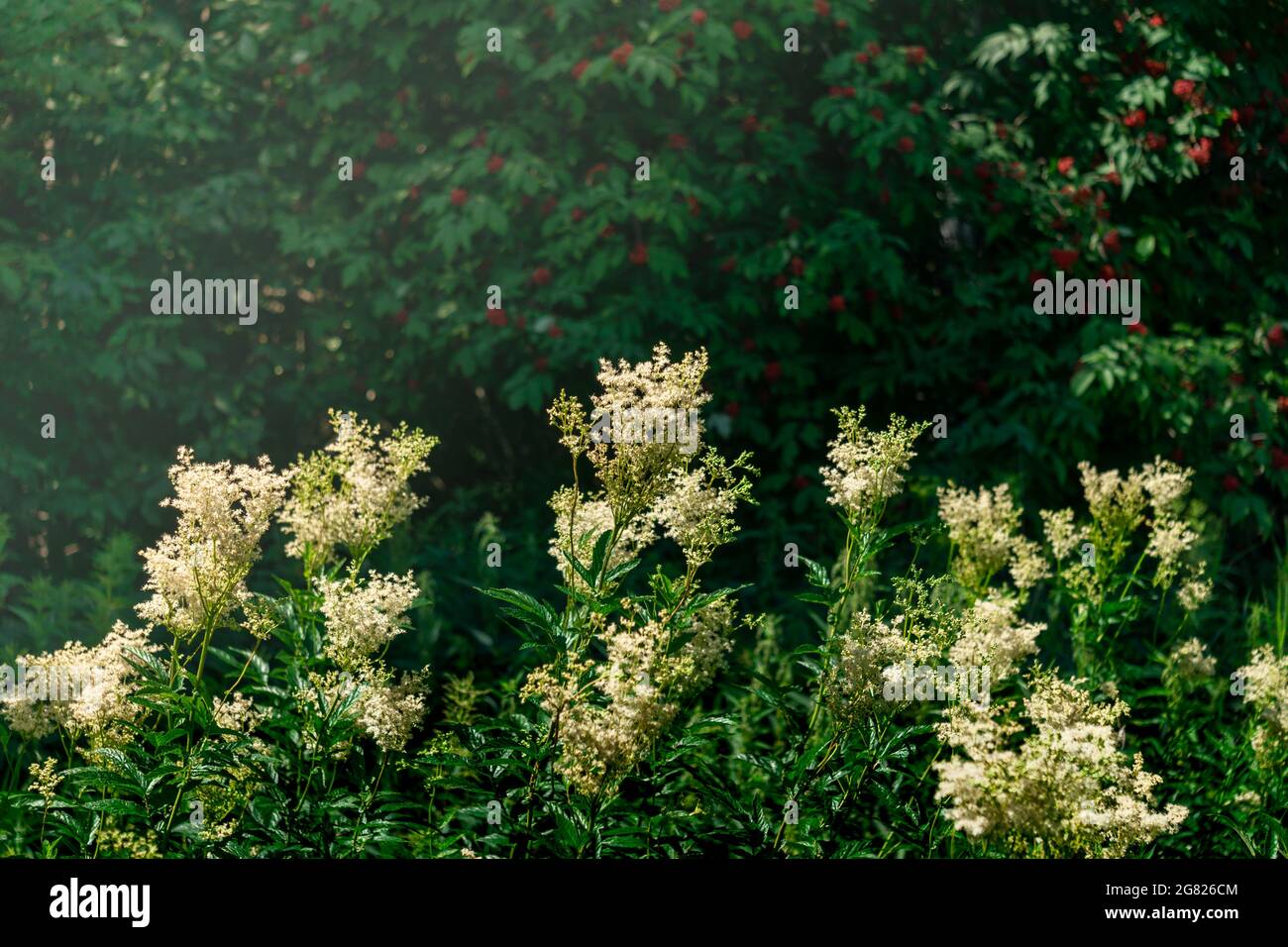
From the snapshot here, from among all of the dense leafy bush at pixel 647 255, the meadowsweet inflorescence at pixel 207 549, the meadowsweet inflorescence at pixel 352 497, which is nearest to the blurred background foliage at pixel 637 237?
the dense leafy bush at pixel 647 255

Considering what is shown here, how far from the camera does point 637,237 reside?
266 inches

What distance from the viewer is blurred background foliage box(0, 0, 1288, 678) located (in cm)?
632

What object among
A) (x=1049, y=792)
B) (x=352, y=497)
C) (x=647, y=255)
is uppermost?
(x=647, y=255)

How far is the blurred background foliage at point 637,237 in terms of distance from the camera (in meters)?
6.32

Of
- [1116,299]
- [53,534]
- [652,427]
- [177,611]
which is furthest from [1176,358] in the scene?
[53,534]

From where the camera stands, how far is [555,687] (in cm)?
275

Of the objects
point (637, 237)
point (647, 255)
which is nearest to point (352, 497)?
point (647, 255)

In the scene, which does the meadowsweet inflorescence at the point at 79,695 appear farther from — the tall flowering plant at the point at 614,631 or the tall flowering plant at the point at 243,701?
the tall flowering plant at the point at 614,631

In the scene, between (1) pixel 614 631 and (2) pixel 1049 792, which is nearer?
(2) pixel 1049 792

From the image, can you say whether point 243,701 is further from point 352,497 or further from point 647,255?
point 647,255

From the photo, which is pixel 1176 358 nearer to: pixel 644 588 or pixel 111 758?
pixel 644 588

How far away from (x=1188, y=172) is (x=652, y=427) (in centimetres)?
497

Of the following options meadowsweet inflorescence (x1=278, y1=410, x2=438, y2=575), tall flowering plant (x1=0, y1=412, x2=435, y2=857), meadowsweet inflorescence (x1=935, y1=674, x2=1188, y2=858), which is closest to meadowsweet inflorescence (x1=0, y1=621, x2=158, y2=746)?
tall flowering plant (x1=0, y1=412, x2=435, y2=857)

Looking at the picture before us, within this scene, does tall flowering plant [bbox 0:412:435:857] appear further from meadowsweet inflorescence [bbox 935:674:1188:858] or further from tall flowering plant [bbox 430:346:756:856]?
meadowsweet inflorescence [bbox 935:674:1188:858]
